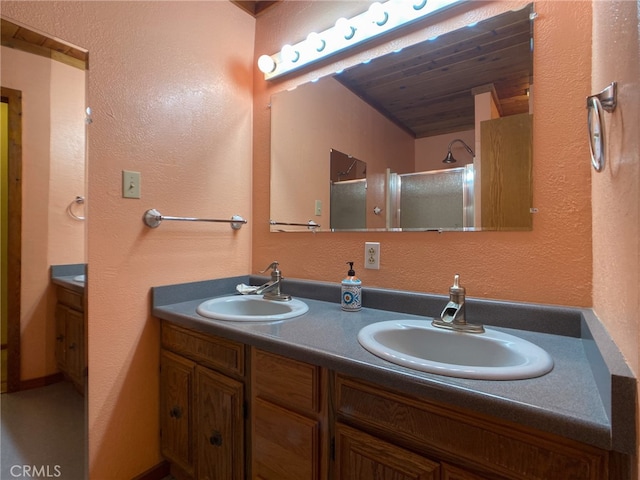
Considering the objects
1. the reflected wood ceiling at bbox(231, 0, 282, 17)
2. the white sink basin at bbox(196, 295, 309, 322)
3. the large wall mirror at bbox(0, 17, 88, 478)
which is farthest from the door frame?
the reflected wood ceiling at bbox(231, 0, 282, 17)

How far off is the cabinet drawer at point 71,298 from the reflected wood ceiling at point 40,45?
839mm

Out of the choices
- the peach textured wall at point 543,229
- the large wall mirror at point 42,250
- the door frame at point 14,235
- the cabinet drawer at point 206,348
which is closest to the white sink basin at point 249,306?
the cabinet drawer at point 206,348

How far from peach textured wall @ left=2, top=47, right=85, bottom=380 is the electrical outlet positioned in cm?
111

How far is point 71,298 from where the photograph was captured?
115 cm

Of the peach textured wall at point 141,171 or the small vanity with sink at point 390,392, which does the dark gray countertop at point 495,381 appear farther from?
the peach textured wall at point 141,171

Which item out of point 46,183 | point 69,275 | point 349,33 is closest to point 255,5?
point 349,33

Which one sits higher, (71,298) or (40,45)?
(40,45)

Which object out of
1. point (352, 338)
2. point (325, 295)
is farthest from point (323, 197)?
point (352, 338)

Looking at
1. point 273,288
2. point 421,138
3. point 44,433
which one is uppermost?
point 421,138

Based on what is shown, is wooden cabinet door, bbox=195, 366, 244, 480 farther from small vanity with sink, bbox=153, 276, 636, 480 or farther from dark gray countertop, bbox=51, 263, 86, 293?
dark gray countertop, bbox=51, 263, 86, 293

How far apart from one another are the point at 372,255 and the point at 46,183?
4.19ft

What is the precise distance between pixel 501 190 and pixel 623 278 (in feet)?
1.81

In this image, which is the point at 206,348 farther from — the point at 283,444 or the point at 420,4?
the point at 420,4

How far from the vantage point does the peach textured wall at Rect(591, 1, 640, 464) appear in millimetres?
487
